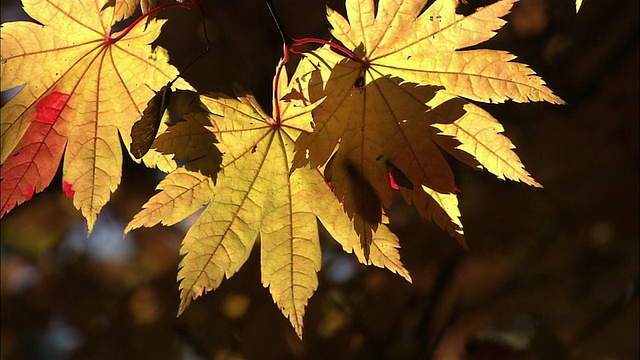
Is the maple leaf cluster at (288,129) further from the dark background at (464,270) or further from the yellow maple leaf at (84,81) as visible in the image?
the dark background at (464,270)

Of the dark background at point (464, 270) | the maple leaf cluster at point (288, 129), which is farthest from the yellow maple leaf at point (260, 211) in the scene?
the dark background at point (464, 270)

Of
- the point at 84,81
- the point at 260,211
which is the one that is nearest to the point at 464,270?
the point at 260,211

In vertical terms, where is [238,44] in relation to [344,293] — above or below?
above

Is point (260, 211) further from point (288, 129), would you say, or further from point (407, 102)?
point (407, 102)

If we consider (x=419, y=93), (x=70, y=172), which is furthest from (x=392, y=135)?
(x=70, y=172)

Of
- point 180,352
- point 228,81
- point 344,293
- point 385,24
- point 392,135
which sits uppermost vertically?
point 385,24

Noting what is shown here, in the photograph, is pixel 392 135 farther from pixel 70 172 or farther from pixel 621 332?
pixel 621 332

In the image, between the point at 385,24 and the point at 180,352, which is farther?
the point at 180,352

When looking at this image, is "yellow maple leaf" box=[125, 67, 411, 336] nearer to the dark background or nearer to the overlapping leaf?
the overlapping leaf
